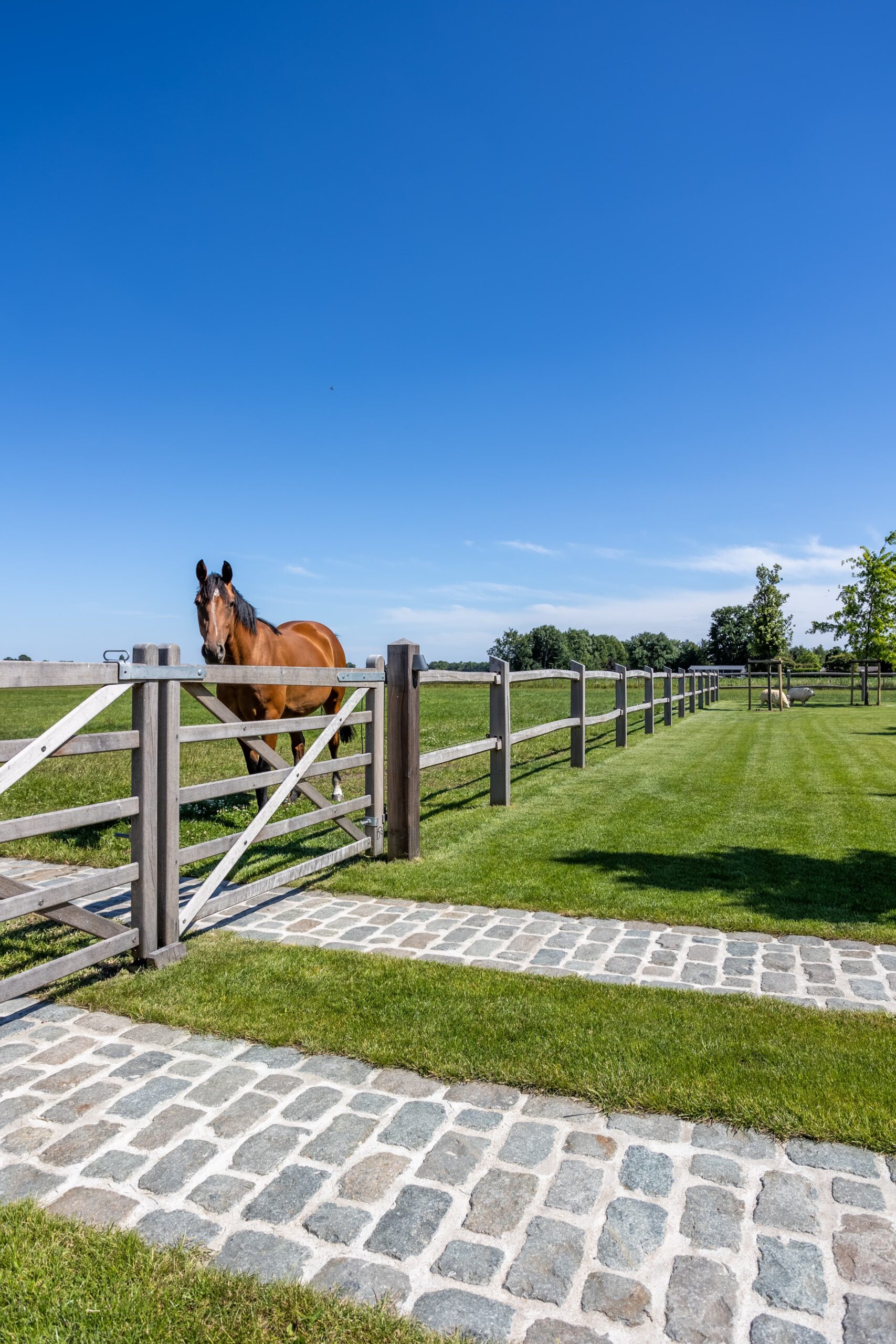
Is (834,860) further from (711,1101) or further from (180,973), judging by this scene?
(180,973)

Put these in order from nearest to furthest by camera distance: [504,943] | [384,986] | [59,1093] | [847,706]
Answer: [59,1093] → [384,986] → [504,943] → [847,706]

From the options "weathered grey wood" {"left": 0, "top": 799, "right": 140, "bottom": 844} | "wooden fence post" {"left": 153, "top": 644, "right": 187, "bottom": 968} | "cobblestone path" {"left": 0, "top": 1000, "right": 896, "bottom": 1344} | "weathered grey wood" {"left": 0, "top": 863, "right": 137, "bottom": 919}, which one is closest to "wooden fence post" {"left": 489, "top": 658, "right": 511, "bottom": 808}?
"wooden fence post" {"left": 153, "top": 644, "right": 187, "bottom": 968}

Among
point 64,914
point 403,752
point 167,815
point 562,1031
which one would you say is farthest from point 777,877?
point 64,914

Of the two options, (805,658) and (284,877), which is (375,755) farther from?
(805,658)

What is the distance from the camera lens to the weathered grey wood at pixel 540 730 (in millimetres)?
8430

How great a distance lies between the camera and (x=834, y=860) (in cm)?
591

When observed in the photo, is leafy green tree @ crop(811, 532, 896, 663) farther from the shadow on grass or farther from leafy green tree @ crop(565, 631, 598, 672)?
leafy green tree @ crop(565, 631, 598, 672)

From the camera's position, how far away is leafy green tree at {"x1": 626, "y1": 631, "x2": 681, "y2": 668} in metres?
107

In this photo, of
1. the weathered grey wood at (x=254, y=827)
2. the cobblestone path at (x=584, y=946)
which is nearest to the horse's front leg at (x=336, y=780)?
the weathered grey wood at (x=254, y=827)

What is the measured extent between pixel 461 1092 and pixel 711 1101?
0.85m

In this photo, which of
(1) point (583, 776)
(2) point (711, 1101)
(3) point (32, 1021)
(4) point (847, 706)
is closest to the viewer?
(2) point (711, 1101)

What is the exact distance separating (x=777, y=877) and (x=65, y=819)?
15.1 feet

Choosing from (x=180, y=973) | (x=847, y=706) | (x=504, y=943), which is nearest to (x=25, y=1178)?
(x=180, y=973)

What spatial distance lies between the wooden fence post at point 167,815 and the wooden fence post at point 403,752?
84.6 inches
